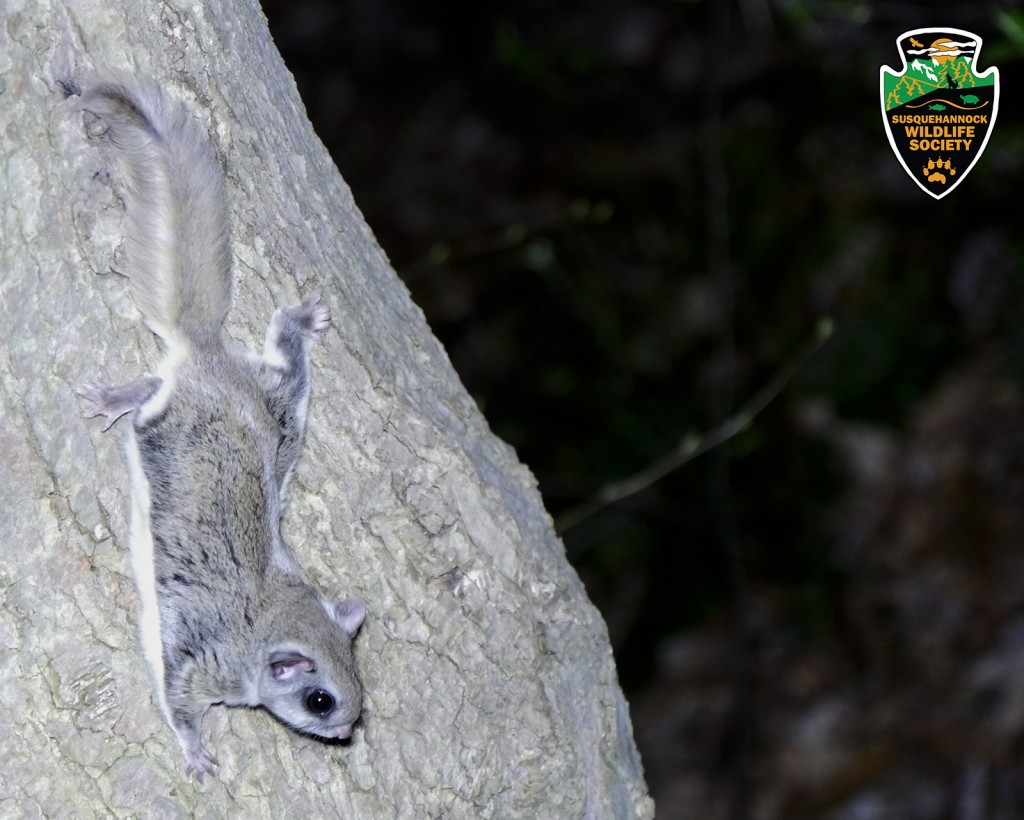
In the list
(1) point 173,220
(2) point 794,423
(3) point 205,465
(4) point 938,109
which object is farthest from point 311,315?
A: (2) point 794,423

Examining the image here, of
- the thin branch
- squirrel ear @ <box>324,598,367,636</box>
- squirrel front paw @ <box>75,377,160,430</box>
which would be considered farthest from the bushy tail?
the thin branch

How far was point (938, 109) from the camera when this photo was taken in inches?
151

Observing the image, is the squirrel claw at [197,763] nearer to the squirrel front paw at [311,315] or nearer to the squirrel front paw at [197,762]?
the squirrel front paw at [197,762]

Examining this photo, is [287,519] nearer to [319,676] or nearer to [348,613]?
[348,613]

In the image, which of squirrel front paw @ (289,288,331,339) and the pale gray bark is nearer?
the pale gray bark

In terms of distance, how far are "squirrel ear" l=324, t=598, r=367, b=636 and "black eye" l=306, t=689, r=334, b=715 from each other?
0.16 meters

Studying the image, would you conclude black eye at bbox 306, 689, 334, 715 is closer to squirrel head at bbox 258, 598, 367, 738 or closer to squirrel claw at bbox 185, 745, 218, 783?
squirrel head at bbox 258, 598, 367, 738

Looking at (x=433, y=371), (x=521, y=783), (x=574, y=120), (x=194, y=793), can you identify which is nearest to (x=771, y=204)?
(x=574, y=120)

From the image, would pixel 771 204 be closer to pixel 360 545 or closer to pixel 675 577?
pixel 675 577

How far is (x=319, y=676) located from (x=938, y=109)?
112 inches

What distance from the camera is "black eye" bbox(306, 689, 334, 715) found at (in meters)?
2.36

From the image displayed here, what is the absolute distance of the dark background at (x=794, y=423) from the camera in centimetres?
615

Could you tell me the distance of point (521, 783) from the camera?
8.33ft

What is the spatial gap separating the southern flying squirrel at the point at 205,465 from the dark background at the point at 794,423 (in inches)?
113
